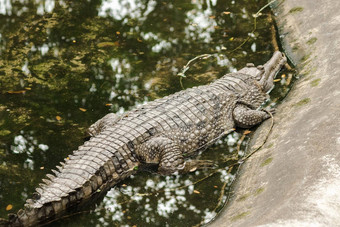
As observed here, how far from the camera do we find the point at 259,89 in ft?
24.7

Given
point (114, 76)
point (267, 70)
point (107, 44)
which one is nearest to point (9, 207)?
point (114, 76)

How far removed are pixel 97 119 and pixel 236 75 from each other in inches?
85.3

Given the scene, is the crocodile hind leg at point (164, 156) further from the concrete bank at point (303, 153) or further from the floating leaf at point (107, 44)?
the floating leaf at point (107, 44)

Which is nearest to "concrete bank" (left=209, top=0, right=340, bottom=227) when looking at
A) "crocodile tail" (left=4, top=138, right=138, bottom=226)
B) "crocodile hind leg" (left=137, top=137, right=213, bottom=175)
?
"crocodile hind leg" (left=137, top=137, right=213, bottom=175)

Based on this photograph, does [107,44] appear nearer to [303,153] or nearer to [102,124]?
[102,124]

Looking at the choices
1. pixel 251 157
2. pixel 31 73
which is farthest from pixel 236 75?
pixel 31 73

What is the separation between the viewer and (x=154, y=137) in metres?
6.32

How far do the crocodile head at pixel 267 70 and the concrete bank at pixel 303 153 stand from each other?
331 millimetres

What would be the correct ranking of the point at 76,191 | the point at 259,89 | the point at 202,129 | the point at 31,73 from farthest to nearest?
the point at 31,73 → the point at 259,89 → the point at 202,129 → the point at 76,191

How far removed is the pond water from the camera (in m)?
5.75

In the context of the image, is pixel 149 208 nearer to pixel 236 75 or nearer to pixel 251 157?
pixel 251 157

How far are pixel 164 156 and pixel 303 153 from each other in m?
1.69

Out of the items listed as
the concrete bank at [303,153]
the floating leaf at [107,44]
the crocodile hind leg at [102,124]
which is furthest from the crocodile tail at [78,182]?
the floating leaf at [107,44]

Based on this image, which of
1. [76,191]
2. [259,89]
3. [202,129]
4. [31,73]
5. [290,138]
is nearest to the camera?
[76,191]
